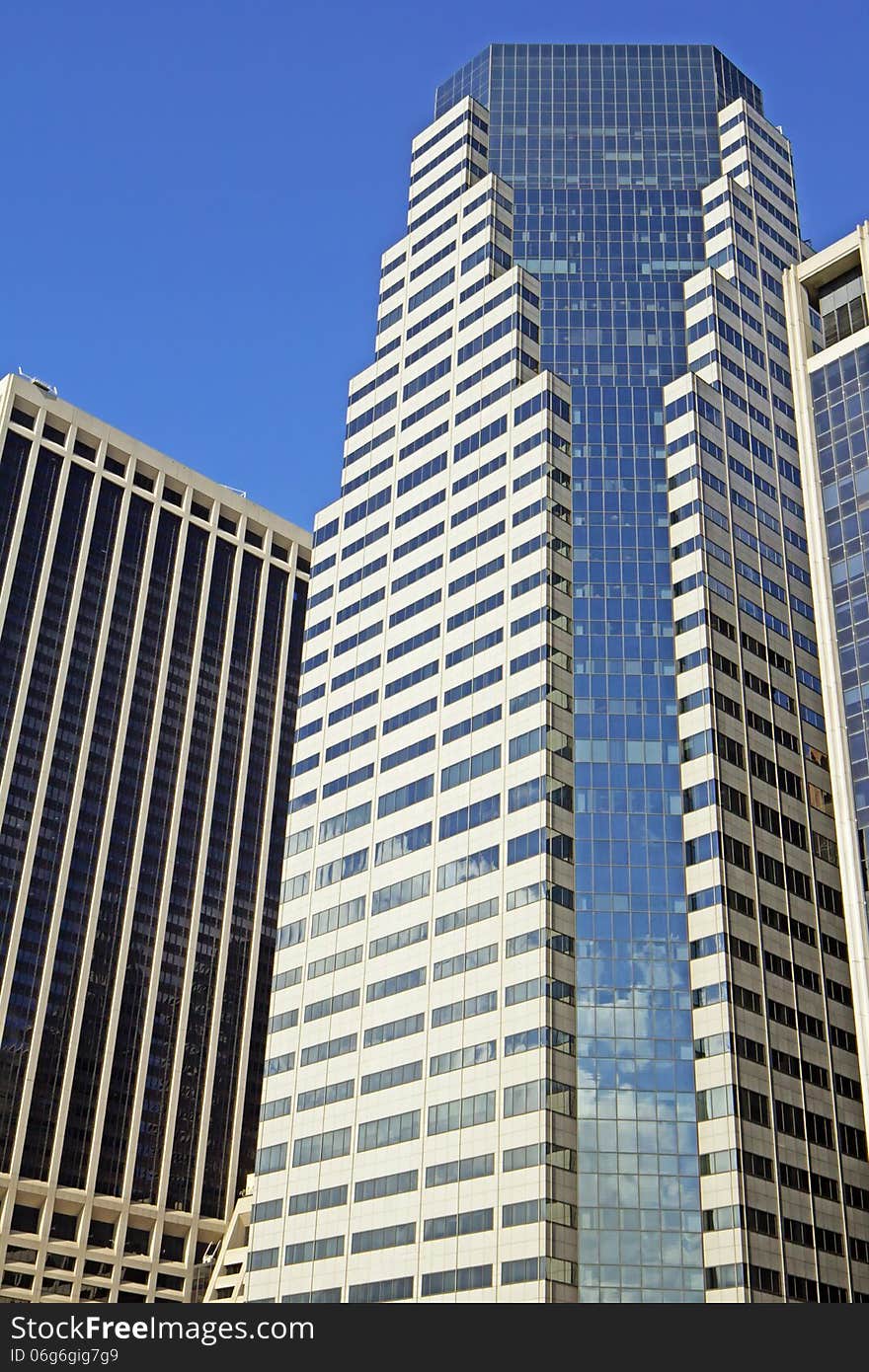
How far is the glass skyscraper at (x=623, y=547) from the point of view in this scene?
327 feet

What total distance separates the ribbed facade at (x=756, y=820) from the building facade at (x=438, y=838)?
10.3m

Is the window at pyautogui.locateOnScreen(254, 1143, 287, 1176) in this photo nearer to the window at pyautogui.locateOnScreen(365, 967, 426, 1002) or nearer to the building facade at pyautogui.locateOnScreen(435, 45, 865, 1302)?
the window at pyautogui.locateOnScreen(365, 967, 426, 1002)

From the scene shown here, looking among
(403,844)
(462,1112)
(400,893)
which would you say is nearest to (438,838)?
(403,844)

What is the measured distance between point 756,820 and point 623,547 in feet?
88.4

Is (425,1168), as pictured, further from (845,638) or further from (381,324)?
(381,324)

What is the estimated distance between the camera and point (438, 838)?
119938mm

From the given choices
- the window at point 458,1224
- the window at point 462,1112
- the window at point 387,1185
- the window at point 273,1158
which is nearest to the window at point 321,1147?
the window at point 273,1158

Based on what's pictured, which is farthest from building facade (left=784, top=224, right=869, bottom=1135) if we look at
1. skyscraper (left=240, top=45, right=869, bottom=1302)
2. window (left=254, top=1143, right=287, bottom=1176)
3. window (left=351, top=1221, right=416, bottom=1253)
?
window (left=254, top=1143, right=287, bottom=1176)

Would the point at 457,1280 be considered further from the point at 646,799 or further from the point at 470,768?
the point at 470,768

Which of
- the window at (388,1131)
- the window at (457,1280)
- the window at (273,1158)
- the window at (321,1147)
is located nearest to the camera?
the window at (457,1280)

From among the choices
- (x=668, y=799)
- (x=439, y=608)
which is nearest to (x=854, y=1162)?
(x=668, y=799)

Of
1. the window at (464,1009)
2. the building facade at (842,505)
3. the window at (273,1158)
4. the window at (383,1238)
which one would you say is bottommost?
the window at (383,1238)

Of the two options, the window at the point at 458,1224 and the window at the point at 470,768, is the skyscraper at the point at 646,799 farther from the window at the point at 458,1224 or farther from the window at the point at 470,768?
the window at the point at 470,768

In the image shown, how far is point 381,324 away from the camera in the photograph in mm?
159500
